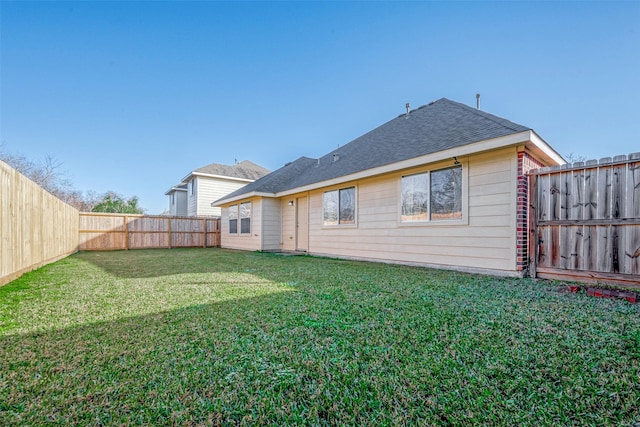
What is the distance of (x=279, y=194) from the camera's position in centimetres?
1084

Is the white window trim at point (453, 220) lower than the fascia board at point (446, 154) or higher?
lower

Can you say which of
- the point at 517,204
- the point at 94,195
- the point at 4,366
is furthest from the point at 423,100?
the point at 94,195

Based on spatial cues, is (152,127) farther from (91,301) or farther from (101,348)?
(101,348)

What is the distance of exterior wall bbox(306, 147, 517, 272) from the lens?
501 cm

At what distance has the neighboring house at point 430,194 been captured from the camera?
4.97m

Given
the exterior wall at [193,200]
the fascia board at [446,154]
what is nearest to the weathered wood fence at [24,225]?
the fascia board at [446,154]

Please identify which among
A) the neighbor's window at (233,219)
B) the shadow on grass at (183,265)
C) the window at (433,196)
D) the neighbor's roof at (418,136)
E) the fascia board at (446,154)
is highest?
the neighbor's roof at (418,136)

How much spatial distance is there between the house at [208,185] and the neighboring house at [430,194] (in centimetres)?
886

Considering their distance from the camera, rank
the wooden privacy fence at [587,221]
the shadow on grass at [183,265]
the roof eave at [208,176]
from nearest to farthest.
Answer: the wooden privacy fence at [587,221] → the shadow on grass at [183,265] → the roof eave at [208,176]

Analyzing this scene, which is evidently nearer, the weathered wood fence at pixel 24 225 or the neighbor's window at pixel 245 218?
the weathered wood fence at pixel 24 225

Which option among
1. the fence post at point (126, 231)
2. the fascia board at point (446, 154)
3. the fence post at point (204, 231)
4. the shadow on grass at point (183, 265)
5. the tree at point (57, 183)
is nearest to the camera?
the fascia board at point (446, 154)

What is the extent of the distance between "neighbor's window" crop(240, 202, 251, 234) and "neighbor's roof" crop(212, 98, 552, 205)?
1.49m

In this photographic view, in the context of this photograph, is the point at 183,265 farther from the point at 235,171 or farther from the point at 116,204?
the point at 116,204

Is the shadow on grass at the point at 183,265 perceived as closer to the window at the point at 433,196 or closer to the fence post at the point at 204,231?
the window at the point at 433,196
